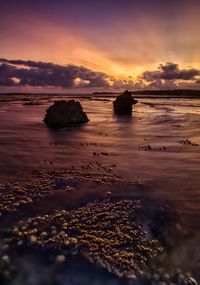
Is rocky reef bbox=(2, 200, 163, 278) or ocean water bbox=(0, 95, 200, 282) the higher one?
rocky reef bbox=(2, 200, 163, 278)

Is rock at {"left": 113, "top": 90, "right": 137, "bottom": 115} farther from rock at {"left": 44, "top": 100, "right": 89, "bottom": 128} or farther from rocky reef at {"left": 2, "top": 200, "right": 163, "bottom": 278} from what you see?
rocky reef at {"left": 2, "top": 200, "right": 163, "bottom": 278}

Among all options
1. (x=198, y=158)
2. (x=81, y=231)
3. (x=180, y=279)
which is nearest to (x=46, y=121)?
(x=198, y=158)

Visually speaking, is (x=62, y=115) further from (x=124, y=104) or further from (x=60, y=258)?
(x=60, y=258)

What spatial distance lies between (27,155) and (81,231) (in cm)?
940

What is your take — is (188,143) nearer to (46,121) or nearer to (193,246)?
(193,246)

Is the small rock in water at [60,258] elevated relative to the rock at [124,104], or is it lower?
elevated

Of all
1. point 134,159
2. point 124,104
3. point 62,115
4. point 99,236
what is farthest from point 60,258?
point 124,104

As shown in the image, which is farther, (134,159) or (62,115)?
(62,115)

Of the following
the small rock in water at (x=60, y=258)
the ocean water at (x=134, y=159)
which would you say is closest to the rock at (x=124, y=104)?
the ocean water at (x=134, y=159)

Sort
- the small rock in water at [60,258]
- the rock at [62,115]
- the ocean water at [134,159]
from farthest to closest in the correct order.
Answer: the rock at [62,115] → the ocean water at [134,159] → the small rock in water at [60,258]

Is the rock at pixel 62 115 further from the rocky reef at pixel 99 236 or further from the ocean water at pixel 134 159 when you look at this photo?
the rocky reef at pixel 99 236

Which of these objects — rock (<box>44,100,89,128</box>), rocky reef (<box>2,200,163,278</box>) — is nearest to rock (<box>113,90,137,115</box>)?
rock (<box>44,100,89,128</box>)

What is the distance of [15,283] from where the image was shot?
6.14m

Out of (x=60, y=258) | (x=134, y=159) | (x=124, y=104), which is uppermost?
(x=60, y=258)
